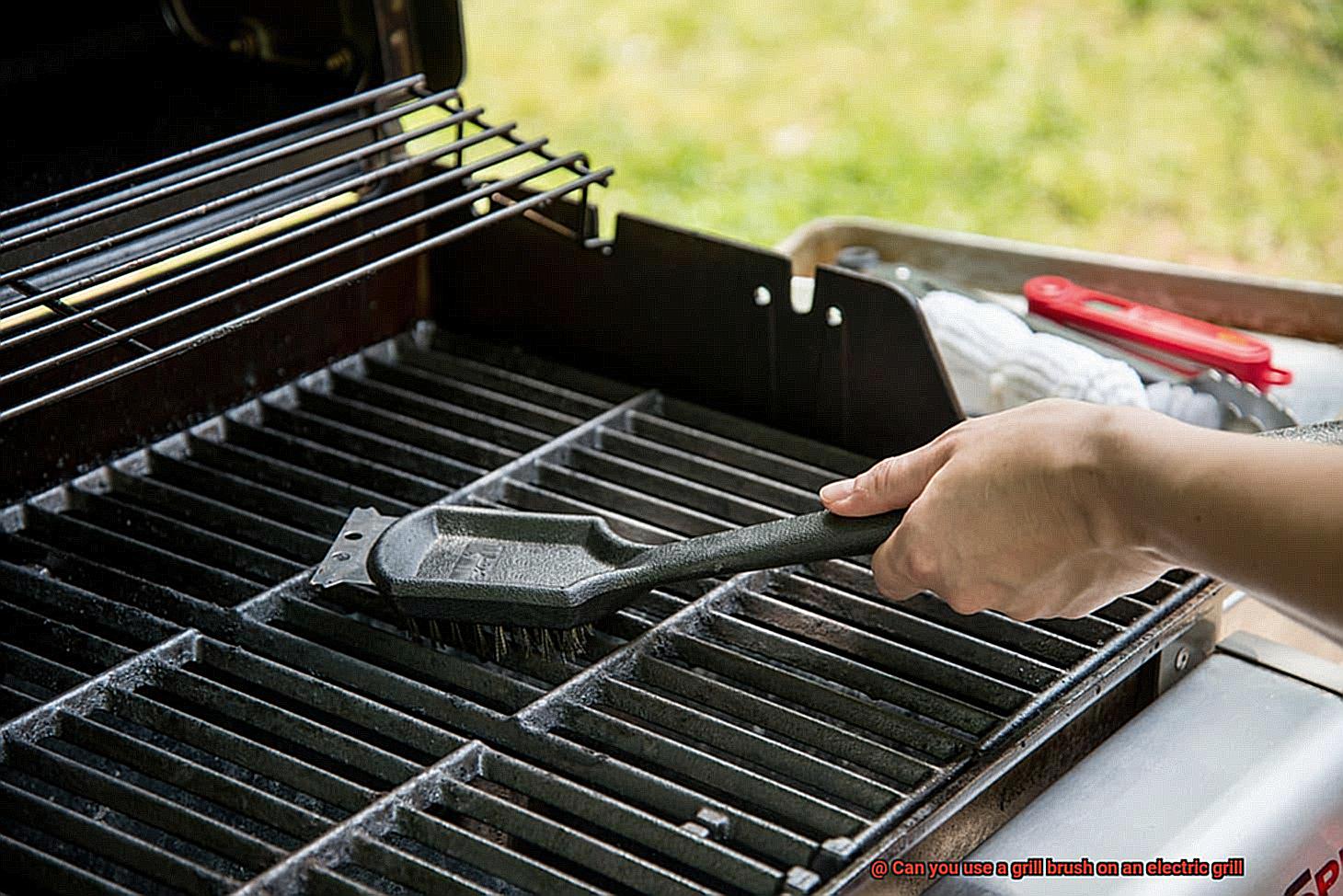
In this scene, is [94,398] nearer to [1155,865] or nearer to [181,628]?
[181,628]

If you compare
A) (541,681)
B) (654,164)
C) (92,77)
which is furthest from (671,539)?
(654,164)

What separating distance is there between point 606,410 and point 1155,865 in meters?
0.70

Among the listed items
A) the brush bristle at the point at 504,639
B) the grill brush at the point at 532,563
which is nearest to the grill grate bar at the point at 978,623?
the grill brush at the point at 532,563

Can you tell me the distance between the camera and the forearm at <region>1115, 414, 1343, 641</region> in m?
0.85

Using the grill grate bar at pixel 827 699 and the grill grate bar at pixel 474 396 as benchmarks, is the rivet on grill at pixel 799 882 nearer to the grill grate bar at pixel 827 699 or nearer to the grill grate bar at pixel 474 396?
the grill grate bar at pixel 827 699

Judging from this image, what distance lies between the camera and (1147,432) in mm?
920

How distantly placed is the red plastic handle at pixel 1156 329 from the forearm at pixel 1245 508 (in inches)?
23.4

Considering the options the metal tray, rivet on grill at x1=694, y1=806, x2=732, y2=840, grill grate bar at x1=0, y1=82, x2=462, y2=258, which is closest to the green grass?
the metal tray

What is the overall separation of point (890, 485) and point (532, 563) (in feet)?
0.92

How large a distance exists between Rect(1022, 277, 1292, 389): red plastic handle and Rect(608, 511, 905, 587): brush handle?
566mm

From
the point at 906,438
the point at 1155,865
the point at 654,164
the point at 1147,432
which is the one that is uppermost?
the point at 1147,432

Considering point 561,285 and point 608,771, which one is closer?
point 608,771

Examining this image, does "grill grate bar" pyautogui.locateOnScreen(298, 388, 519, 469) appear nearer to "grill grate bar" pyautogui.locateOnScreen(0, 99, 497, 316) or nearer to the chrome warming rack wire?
the chrome warming rack wire

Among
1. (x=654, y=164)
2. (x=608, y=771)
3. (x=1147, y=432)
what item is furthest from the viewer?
(x=654, y=164)
